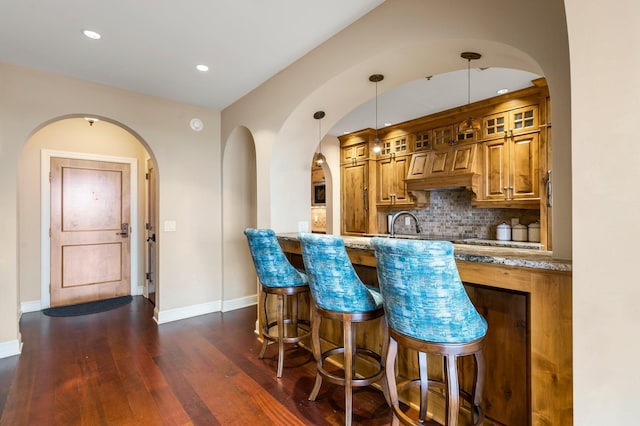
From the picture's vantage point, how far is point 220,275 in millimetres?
4195

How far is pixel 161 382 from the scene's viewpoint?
236cm

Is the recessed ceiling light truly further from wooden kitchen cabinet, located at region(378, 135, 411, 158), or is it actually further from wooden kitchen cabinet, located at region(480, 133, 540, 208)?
wooden kitchen cabinet, located at region(480, 133, 540, 208)

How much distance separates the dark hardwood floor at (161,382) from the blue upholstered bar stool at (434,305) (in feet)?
2.61

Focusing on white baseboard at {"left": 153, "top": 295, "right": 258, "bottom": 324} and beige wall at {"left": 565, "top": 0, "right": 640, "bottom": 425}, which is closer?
beige wall at {"left": 565, "top": 0, "right": 640, "bottom": 425}

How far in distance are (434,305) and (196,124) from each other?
3.67 meters

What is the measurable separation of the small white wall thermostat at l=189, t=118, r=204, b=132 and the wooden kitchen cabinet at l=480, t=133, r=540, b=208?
362cm

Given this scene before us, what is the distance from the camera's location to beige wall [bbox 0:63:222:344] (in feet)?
9.38

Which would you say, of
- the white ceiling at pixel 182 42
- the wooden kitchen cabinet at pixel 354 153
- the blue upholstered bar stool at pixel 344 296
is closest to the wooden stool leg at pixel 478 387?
the blue upholstered bar stool at pixel 344 296

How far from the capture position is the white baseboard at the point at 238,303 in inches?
164

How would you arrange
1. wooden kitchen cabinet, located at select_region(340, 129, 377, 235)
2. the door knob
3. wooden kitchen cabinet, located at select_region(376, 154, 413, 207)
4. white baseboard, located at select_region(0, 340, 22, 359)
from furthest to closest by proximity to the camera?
1. wooden kitchen cabinet, located at select_region(340, 129, 377, 235)
2. wooden kitchen cabinet, located at select_region(376, 154, 413, 207)
3. the door knob
4. white baseboard, located at select_region(0, 340, 22, 359)

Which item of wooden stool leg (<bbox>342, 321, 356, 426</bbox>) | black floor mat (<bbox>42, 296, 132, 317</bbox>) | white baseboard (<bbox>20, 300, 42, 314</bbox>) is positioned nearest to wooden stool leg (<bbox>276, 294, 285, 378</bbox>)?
wooden stool leg (<bbox>342, 321, 356, 426</bbox>)

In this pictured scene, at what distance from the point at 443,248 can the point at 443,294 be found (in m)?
0.20

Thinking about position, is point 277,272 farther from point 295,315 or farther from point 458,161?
point 458,161

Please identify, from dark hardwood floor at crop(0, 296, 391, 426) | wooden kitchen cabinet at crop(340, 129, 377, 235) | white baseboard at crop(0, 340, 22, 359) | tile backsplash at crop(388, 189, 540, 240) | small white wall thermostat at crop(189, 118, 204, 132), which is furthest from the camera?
wooden kitchen cabinet at crop(340, 129, 377, 235)
